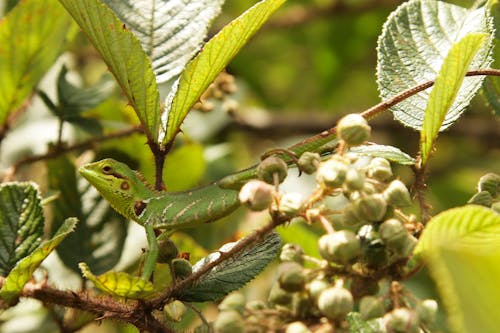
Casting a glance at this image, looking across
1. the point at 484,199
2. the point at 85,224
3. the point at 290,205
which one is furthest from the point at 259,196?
the point at 85,224

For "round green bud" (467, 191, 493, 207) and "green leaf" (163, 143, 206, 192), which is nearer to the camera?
"round green bud" (467, 191, 493, 207)

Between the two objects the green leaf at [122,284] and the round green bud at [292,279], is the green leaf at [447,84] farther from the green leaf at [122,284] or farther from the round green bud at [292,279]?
the green leaf at [122,284]

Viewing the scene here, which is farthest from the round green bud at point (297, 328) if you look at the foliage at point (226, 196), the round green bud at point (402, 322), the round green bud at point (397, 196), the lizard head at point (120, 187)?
the lizard head at point (120, 187)

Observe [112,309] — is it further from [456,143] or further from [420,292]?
[456,143]

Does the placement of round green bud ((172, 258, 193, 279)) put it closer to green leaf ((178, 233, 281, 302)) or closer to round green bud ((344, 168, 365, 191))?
green leaf ((178, 233, 281, 302))

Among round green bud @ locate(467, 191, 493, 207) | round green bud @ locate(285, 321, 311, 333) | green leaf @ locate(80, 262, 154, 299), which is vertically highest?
round green bud @ locate(467, 191, 493, 207)

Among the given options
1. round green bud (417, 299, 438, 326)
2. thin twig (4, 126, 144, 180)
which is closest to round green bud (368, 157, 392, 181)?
round green bud (417, 299, 438, 326)

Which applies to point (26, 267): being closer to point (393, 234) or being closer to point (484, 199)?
point (393, 234)
